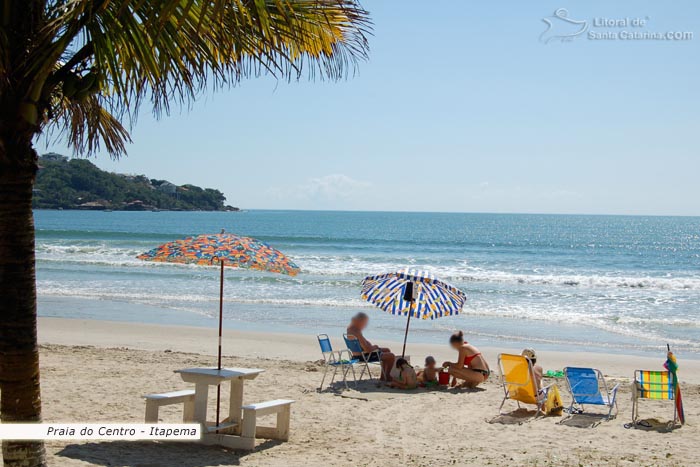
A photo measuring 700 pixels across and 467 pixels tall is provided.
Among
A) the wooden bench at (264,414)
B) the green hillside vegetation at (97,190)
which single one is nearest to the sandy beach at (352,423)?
the wooden bench at (264,414)

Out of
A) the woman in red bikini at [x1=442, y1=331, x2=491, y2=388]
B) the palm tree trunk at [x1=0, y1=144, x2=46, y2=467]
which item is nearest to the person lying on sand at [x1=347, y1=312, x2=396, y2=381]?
the woman in red bikini at [x1=442, y1=331, x2=491, y2=388]

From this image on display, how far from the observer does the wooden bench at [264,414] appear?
591 cm

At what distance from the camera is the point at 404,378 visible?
887cm

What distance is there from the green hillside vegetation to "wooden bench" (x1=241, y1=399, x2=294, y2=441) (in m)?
77.0

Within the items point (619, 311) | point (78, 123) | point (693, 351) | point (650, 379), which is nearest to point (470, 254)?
point (619, 311)

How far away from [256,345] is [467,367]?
4900 millimetres

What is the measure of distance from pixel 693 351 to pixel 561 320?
4.04 metres

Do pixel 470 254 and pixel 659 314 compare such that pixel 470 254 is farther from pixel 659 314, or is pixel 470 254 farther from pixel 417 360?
pixel 417 360

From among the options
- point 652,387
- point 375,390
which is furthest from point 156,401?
point 652,387

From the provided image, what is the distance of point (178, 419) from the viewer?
681 centimetres

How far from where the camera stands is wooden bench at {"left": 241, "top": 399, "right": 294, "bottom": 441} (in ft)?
19.4

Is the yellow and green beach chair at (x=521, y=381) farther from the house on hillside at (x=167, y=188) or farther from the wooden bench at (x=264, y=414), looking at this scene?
the house on hillside at (x=167, y=188)

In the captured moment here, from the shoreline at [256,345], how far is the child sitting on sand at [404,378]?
2.48 metres

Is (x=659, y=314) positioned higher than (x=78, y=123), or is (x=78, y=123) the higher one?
(x=78, y=123)
